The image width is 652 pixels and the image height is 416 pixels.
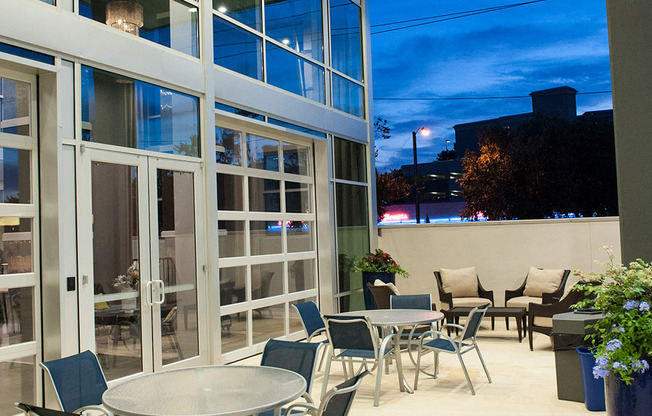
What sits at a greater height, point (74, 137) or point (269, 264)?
point (74, 137)

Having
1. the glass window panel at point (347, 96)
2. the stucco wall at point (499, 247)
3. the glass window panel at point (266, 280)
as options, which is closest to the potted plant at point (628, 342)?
the glass window panel at point (266, 280)

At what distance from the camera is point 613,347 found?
3.96 metres

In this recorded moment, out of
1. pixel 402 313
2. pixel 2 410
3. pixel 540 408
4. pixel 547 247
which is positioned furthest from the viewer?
pixel 547 247

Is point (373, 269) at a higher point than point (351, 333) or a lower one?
higher

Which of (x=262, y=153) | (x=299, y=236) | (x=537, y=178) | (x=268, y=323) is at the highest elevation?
(x=537, y=178)

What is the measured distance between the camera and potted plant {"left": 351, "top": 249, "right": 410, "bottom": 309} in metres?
10.6

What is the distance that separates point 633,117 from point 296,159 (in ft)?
17.4

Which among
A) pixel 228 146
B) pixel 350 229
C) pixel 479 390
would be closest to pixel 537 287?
pixel 350 229

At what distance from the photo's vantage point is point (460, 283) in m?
10.4

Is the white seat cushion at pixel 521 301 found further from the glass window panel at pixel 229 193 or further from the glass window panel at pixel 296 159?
the glass window panel at pixel 229 193

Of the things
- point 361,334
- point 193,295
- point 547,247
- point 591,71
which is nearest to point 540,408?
point 361,334

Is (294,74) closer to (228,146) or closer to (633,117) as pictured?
(228,146)

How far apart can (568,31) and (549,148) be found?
130 feet

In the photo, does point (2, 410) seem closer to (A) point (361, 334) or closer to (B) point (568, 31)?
(A) point (361, 334)
